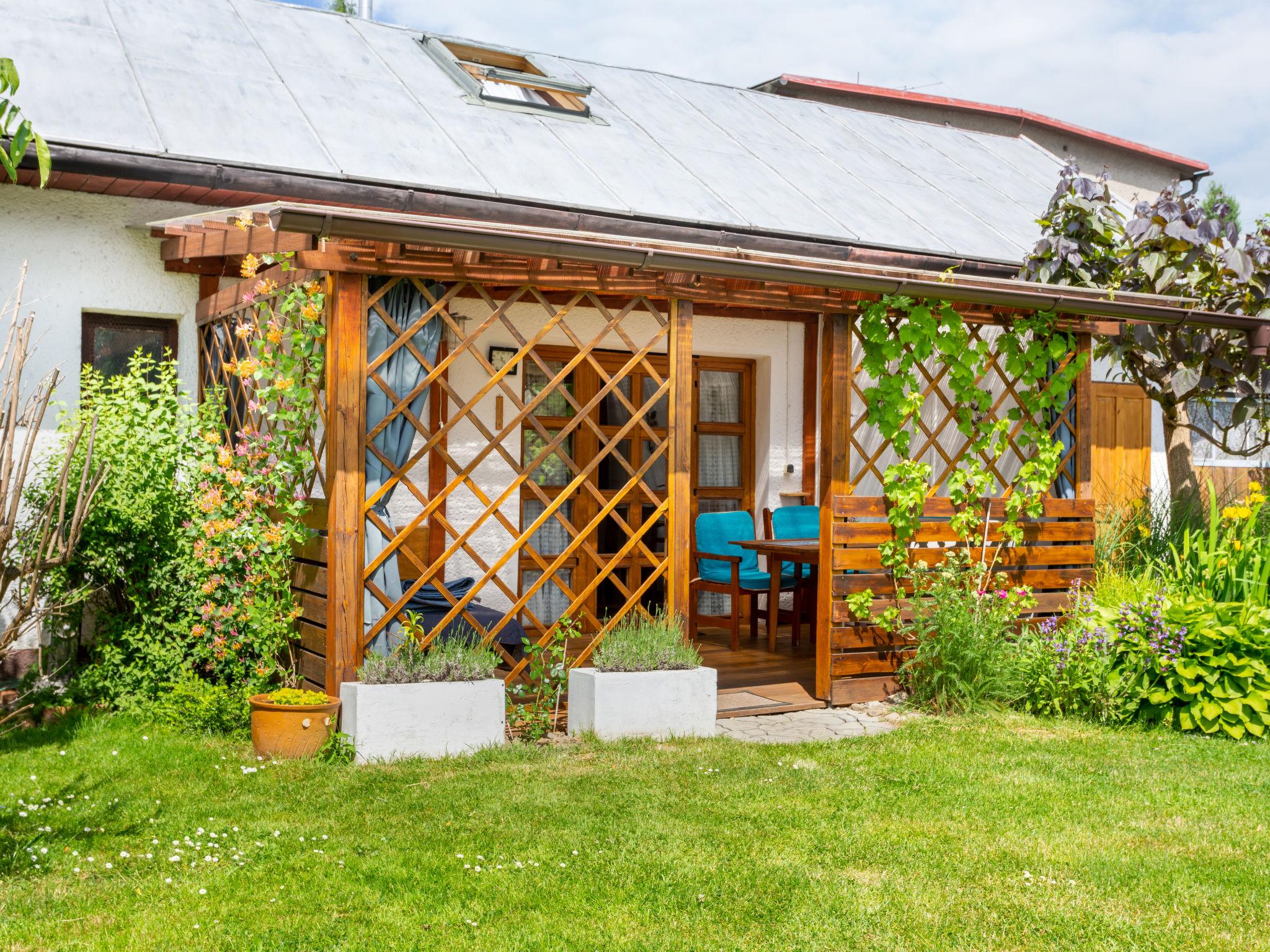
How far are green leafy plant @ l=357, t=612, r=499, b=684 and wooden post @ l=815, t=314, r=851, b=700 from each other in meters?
1.85

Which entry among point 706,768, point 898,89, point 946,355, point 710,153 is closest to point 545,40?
point 898,89

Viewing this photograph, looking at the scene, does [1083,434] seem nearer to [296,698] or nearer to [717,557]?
[717,557]

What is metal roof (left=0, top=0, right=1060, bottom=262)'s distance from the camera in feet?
21.1

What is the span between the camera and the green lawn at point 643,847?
318cm

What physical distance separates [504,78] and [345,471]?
4845 millimetres

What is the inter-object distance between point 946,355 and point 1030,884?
339 centimetres

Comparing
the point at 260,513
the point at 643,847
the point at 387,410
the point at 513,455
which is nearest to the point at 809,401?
the point at 513,455

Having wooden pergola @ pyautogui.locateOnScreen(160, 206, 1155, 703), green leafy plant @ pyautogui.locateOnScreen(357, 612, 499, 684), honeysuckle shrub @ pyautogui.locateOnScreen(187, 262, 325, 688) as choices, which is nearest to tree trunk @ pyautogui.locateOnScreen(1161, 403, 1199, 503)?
wooden pergola @ pyautogui.locateOnScreen(160, 206, 1155, 703)

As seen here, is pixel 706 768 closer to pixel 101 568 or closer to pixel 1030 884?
pixel 1030 884

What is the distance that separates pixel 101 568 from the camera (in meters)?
5.42

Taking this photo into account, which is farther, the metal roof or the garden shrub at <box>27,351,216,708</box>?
the metal roof

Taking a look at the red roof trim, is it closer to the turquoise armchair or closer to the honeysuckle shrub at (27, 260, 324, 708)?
the turquoise armchair

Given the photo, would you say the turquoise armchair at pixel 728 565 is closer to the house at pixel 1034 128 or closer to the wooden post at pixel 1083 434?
the wooden post at pixel 1083 434

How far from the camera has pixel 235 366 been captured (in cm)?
546
